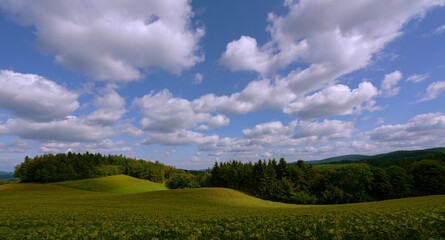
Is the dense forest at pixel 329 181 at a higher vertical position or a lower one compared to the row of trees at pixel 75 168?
lower

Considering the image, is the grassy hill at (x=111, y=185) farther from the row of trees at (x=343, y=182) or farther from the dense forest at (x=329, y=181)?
the row of trees at (x=343, y=182)

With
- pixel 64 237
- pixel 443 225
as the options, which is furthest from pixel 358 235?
pixel 64 237

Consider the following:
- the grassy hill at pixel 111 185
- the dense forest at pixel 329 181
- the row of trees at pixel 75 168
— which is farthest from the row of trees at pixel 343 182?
the row of trees at pixel 75 168

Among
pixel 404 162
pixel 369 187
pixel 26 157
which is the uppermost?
pixel 26 157

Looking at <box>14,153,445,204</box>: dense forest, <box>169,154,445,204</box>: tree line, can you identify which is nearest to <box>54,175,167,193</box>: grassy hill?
<box>14,153,445,204</box>: dense forest

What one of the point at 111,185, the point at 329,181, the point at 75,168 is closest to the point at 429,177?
the point at 329,181

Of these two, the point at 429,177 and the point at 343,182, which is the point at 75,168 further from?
the point at 429,177

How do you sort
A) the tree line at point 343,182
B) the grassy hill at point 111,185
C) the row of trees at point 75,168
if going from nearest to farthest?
the tree line at point 343,182, the grassy hill at point 111,185, the row of trees at point 75,168

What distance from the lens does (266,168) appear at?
245ft

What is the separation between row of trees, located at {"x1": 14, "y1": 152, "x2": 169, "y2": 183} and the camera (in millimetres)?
107831

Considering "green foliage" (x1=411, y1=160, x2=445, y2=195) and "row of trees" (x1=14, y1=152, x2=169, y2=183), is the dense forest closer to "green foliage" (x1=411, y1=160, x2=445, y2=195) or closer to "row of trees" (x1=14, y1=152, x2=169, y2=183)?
"green foliage" (x1=411, y1=160, x2=445, y2=195)

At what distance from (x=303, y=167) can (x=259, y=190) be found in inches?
785

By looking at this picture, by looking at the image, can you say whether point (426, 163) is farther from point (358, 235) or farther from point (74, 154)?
point (74, 154)

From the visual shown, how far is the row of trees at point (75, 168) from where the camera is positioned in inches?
4245
